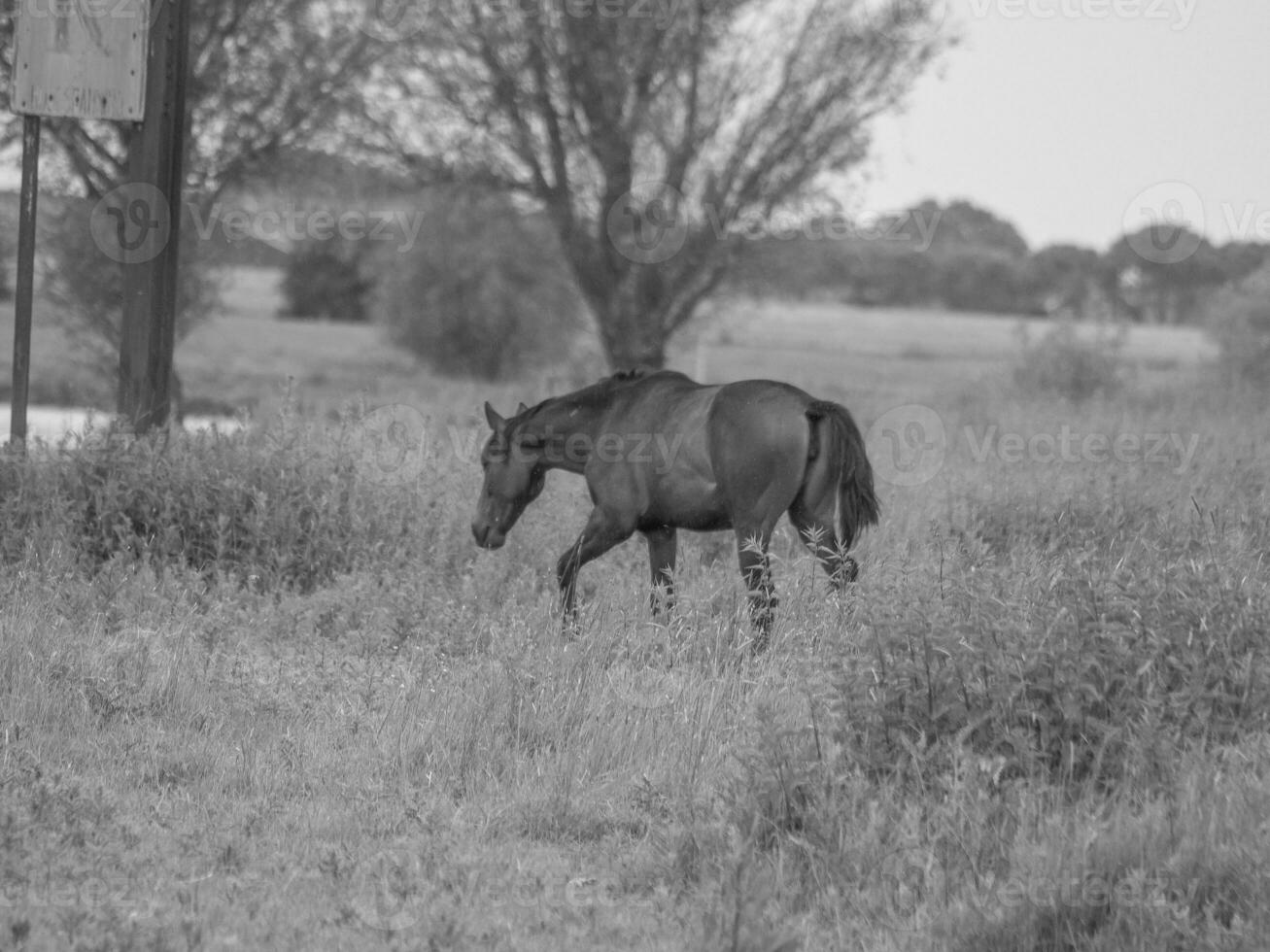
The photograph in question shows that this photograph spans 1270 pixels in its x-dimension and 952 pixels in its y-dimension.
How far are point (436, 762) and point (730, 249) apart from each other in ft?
50.1

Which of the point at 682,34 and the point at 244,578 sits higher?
the point at 682,34

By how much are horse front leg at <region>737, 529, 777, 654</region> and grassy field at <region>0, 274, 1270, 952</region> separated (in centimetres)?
14

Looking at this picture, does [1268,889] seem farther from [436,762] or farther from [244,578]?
[244,578]

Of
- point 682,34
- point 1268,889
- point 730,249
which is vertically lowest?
point 1268,889

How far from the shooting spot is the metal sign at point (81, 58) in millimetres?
10086

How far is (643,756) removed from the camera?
5805 millimetres

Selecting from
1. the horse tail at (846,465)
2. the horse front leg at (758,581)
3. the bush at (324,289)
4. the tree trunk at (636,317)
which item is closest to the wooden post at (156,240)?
the horse front leg at (758,581)

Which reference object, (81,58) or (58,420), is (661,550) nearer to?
(81,58)

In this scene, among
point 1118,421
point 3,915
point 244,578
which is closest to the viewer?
point 3,915

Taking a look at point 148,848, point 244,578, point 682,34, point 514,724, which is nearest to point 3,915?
point 148,848

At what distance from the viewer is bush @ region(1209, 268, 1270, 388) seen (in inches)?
1123
